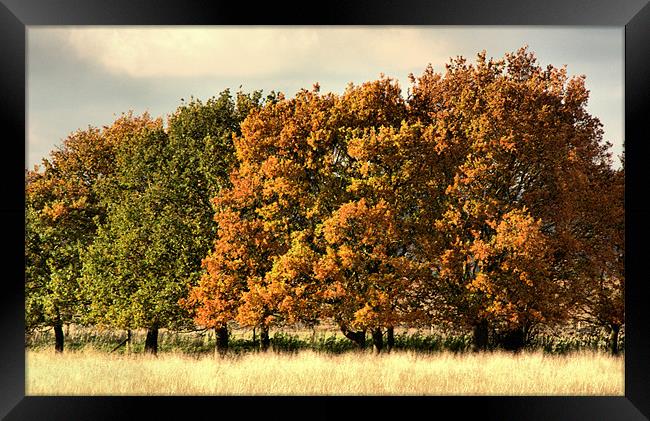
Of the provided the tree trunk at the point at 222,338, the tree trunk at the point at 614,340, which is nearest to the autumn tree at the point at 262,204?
the tree trunk at the point at 222,338

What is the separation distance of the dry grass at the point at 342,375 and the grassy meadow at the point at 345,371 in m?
0.02

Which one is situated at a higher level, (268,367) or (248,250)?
(248,250)

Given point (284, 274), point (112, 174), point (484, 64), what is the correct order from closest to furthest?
1. point (284, 274)
2. point (484, 64)
3. point (112, 174)

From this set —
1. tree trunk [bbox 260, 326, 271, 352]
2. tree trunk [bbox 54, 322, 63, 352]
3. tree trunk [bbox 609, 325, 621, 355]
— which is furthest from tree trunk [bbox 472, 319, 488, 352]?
tree trunk [bbox 54, 322, 63, 352]

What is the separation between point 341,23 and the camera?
11398mm

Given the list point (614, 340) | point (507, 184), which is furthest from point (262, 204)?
point (614, 340)

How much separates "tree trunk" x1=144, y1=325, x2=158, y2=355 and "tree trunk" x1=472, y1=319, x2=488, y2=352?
8.97 metres

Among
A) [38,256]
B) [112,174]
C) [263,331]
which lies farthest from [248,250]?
[38,256]

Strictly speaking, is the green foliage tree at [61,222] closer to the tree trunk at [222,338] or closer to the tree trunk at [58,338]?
the tree trunk at [58,338]

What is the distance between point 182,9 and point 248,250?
9.88m

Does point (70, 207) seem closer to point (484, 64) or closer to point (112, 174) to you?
point (112, 174)

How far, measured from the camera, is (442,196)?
804 inches

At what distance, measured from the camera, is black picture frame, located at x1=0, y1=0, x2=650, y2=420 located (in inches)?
444

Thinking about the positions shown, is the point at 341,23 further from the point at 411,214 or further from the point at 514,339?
the point at 514,339
